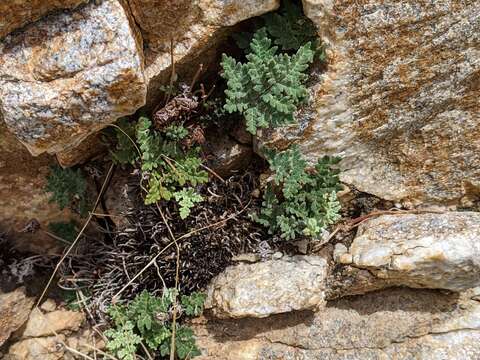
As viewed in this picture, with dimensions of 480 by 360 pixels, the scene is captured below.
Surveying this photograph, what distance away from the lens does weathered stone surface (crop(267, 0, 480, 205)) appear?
359 cm

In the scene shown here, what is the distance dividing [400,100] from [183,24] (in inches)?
63.6

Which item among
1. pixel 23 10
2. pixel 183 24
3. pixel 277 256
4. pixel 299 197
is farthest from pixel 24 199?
pixel 299 197

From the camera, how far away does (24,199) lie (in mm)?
4301

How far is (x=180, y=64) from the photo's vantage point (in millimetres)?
3742

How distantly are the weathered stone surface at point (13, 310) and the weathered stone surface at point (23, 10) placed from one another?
7.20 ft

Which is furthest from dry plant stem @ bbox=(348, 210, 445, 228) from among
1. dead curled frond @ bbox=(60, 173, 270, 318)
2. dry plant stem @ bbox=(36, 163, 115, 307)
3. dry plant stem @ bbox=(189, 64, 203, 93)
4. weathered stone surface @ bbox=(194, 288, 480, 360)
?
dry plant stem @ bbox=(36, 163, 115, 307)

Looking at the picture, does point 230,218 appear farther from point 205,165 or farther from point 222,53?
point 222,53

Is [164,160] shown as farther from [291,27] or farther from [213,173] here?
[291,27]

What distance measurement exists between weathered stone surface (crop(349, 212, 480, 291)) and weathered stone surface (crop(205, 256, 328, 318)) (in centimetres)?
33

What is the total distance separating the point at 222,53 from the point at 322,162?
1067mm

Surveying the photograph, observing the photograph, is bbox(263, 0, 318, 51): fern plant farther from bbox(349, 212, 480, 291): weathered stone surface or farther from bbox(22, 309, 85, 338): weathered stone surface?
bbox(22, 309, 85, 338): weathered stone surface

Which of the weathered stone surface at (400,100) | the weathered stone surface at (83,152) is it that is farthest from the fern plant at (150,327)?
the weathered stone surface at (400,100)

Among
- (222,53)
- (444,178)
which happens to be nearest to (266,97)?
(222,53)

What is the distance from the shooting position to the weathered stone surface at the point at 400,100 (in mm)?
3594
